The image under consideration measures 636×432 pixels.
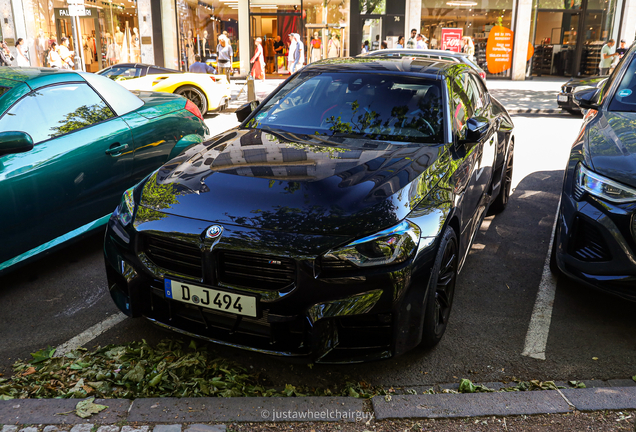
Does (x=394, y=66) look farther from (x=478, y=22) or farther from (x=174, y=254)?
(x=478, y=22)

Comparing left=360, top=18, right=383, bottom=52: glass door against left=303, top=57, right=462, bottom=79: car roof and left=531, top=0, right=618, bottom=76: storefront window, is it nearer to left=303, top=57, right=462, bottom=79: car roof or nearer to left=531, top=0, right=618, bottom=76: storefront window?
left=531, top=0, right=618, bottom=76: storefront window

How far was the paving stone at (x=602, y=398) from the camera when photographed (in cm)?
265

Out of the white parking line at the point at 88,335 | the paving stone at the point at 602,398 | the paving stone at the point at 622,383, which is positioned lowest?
the paving stone at the point at 622,383

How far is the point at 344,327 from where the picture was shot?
273cm

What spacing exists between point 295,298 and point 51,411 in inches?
47.6

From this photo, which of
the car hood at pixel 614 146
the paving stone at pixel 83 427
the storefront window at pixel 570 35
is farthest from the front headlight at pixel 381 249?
the storefront window at pixel 570 35

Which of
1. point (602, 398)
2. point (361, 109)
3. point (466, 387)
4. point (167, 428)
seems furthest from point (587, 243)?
point (167, 428)

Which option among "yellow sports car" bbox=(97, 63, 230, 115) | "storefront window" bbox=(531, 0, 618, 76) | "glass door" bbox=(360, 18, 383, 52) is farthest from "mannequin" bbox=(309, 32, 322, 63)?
"yellow sports car" bbox=(97, 63, 230, 115)

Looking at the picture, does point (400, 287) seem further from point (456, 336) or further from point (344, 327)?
point (456, 336)

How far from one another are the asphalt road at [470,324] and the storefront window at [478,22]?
66.4 ft

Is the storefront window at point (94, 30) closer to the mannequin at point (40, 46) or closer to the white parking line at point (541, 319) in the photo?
the mannequin at point (40, 46)

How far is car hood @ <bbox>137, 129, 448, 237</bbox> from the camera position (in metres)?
2.78

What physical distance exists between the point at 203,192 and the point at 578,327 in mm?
2531

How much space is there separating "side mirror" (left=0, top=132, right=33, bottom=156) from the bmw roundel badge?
1.72 meters
